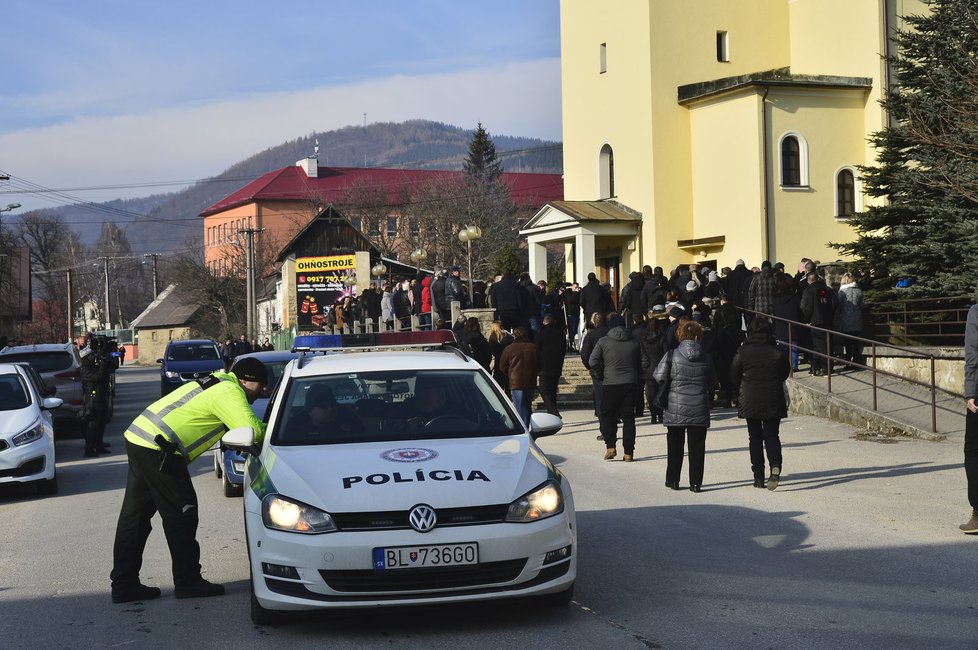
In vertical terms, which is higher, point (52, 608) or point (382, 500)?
point (382, 500)

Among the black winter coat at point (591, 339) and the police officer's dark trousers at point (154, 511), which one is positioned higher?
the black winter coat at point (591, 339)

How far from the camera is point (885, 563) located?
855cm

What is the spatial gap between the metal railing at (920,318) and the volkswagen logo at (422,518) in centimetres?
1772

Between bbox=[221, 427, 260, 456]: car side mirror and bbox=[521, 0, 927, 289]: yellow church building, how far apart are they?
30041 mm

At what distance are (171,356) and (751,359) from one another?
24.5 meters

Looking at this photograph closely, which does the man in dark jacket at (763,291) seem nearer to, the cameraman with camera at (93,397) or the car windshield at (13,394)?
the cameraman with camera at (93,397)

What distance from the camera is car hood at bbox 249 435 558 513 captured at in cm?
648

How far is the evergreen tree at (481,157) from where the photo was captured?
334ft

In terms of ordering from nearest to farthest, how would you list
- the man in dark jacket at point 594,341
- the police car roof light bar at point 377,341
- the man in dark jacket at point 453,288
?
the police car roof light bar at point 377,341 < the man in dark jacket at point 594,341 < the man in dark jacket at point 453,288

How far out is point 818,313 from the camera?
2184 cm

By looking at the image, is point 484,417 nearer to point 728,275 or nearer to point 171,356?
point 728,275

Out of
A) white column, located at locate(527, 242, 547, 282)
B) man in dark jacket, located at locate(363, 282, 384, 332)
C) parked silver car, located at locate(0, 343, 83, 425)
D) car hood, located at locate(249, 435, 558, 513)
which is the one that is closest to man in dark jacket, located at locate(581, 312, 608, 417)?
car hood, located at locate(249, 435, 558, 513)

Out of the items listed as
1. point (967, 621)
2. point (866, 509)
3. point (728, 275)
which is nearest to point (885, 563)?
point (967, 621)

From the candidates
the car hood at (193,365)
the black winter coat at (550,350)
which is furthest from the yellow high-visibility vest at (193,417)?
the car hood at (193,365)
